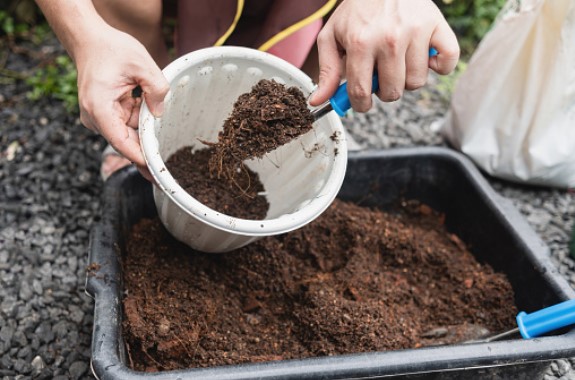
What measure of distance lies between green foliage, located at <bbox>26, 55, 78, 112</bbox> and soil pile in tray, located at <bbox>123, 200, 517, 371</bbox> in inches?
33.2

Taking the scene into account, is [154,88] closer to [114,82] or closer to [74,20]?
[114,82]

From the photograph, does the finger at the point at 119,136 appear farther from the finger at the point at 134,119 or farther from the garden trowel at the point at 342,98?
the garden trowel at the point at 342,98

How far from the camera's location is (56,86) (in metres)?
2.13

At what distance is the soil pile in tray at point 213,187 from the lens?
1.30 meters

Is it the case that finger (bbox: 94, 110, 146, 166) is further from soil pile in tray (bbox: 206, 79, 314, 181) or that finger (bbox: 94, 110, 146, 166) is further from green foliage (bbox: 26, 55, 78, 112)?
green foliage (bbox: 26, 55, 78, 112)

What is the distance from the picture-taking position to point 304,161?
1.36m

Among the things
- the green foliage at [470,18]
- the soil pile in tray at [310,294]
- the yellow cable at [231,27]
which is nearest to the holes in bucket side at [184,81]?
the yellow cable at [231,27]

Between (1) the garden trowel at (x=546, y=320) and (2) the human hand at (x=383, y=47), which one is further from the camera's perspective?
(1) the garden trowel at (x=546, y=320)

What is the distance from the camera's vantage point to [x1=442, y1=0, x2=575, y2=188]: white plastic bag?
5.90 ft

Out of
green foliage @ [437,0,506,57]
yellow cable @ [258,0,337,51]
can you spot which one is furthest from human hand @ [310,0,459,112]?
green foliage @ [437,0,506,57]

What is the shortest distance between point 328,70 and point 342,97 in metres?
0.06

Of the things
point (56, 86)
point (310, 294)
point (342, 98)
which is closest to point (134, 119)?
point (342, 98)

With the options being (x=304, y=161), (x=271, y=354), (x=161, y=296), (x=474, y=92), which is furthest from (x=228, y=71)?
(x=474, y=92)

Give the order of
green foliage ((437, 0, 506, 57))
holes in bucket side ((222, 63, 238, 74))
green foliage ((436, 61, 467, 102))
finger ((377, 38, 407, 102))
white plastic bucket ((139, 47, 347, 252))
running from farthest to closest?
green foliage ((437, 0, 506, 57)) → green foliage ((436, 61, 467, 102)) → holes in bucket side ((222, 63, 238, 74)) → white plastic bucket ((139, 47, 347, 252)) → finger ((377, 38, 407, 102))
